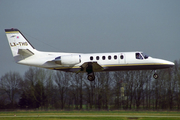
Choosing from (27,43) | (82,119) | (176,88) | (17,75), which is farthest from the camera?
(17,75)

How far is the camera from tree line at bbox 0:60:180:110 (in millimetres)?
56009

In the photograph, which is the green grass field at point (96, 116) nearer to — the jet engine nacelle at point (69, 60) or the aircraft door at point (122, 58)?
the jet engine nacelle at point (69, 60)

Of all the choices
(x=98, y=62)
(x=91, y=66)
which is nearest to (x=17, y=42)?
(x=91, y=66)

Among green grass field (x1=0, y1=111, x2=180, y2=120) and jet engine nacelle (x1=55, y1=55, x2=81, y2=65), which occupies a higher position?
jet engine nacelle (x1=55, y1=55, x2=81, y2=65)

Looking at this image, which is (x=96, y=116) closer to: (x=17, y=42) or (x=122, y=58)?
(x=122, y=58)

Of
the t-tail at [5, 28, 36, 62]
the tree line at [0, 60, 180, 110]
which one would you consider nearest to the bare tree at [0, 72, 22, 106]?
the tree line at [0, 60, 180, 110]

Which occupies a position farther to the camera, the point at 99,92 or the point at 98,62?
the point at 99,92

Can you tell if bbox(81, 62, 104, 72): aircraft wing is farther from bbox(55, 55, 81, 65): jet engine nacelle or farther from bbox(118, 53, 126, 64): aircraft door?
bbox(118, 53, 126, 64): aircraft door

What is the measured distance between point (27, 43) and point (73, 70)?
6.16 metres

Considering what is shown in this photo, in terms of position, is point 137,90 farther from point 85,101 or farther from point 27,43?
point 27,43

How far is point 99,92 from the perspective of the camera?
5719 centimetres

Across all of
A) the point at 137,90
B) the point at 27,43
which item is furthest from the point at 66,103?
the point at 27,43

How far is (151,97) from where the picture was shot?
2319 inches

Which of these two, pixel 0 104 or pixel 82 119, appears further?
pixel 0 104
